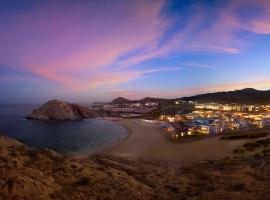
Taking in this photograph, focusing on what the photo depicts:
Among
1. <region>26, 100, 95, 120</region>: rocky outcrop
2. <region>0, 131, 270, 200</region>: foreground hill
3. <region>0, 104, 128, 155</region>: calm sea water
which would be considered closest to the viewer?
<region>0, 131, 270, 200</region>: foreground hill

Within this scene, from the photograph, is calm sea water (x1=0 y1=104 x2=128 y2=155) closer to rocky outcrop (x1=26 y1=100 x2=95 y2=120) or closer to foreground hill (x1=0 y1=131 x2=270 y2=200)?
foreground hill (x1=0 y1=131 x2=270 y2=200)

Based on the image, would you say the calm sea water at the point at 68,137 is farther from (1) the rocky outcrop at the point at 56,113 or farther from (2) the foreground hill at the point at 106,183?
(1) the rocky outcrop at the point at 56,113

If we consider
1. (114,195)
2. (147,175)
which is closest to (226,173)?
(147,175)

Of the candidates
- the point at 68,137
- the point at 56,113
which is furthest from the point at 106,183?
the point at 56,113

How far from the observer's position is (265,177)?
1488cm

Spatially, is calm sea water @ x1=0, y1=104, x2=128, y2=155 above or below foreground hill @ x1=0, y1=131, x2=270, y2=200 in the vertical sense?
below

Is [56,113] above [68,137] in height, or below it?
above

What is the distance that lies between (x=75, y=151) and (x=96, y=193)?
2467 cm

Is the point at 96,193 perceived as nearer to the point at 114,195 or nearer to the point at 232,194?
the point at 114,195

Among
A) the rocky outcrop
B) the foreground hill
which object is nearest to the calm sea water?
the foreground hill

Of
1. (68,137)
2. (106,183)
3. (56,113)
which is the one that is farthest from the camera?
(56,113)

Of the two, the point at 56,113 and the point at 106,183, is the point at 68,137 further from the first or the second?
the point at 56,113

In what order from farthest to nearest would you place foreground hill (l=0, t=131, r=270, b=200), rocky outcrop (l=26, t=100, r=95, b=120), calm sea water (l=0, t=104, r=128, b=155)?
rocky outcrop (l=26, t=100, r=95, b=120) < calm sea water (l=0, t=104, r=128, b=155) < foreground hill (l=0, t=131, r=270, b=200)

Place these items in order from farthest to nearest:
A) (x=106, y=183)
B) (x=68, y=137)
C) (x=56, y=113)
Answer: (x=56, y=113) < (x=68, y=137) < (x=106, y=183)
